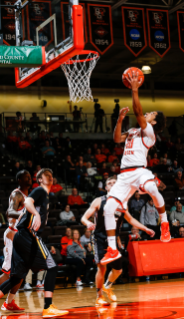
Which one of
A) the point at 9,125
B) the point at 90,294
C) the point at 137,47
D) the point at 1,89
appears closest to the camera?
the point at 90,294

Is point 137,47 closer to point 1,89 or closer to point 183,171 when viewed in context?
point 183,171

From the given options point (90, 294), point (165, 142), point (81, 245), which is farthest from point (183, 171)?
point (90, 294)

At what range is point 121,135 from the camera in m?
5.99

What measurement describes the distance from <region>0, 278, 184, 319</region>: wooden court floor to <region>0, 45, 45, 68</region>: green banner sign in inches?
158

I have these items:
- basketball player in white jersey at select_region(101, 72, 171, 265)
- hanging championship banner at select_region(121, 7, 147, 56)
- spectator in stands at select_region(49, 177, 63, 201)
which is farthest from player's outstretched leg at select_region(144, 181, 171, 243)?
hanging championship banner at select_region(121, 7, 147, 56)

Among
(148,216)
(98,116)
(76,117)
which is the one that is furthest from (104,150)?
(148,216)

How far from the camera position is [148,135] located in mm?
5770

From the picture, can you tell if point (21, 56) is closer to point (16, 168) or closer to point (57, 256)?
point (57, 256)

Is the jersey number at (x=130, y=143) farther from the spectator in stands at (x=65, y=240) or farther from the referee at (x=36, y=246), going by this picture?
the spectator in stands at (x=65, y=240)

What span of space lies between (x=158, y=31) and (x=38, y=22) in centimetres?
691

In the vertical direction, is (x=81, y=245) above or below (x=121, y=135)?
below

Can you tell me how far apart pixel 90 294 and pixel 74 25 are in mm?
5339

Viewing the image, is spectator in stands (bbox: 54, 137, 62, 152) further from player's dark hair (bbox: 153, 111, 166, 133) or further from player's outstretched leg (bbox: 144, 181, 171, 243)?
player's outstretched leg (bbox: 144, 181, 171, 243)

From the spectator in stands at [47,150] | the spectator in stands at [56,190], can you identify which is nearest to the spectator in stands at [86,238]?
the spectator in stands at [56,190]
